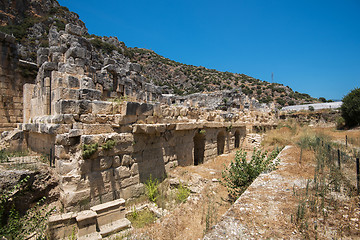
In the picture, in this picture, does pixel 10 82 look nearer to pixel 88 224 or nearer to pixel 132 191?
pixel 132 191

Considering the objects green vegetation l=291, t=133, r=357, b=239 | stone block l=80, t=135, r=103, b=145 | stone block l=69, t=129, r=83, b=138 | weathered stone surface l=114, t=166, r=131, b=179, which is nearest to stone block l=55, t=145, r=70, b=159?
stone block l=69, t=129, r=83, b=138

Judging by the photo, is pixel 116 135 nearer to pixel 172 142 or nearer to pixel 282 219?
pixel 172 142

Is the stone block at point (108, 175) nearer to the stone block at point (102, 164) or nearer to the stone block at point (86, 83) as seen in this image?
the stone block at point (102, 164)

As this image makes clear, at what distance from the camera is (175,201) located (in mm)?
5250

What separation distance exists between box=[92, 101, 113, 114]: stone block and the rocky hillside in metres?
20.9

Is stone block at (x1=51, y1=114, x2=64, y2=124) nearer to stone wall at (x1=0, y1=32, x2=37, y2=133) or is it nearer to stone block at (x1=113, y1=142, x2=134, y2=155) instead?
stone block at (x1=113, y1=142, x2=134, y2=155)

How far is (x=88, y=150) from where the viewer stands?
431 cm

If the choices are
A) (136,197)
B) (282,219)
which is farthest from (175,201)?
(282,219)

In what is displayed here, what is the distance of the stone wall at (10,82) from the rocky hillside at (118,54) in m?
13.5

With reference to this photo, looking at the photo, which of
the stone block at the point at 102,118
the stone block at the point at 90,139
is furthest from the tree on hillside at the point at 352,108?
the stone block at the point at 90,139

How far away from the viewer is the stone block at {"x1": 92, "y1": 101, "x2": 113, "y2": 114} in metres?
4.86

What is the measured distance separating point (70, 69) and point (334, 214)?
22.4ft

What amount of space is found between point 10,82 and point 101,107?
7271 mm

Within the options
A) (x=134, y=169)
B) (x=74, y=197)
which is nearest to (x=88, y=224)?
(x=74, y=197)
